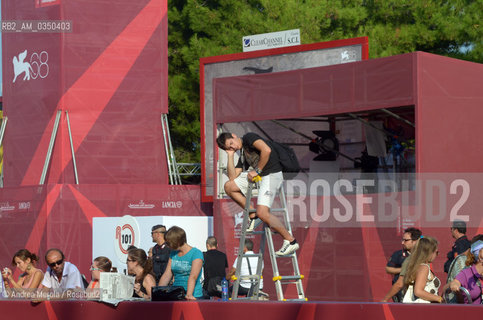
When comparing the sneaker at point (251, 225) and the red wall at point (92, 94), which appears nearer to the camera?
the sneaker at point (251, 225)

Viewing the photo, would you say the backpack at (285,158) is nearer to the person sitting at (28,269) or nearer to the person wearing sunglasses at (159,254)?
the person sitting at (28,269)

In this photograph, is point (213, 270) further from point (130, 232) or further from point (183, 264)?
point (130, 232)

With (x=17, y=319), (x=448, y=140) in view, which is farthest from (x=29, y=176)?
(x=17, y=319)

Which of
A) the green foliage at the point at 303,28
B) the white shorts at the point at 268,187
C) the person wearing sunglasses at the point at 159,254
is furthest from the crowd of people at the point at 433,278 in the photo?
the green foliage at the point at 303,28

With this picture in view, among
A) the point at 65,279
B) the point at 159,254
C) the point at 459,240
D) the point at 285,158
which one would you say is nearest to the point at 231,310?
the point at 285,158

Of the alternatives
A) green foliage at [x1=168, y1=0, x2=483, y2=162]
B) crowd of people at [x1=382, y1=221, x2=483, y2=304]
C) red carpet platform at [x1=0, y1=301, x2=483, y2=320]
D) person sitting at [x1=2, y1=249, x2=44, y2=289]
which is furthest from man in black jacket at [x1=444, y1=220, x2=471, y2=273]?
green foliage at [x1=168, y1=0, x2=483, y2=162]

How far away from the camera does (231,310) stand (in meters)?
8.30

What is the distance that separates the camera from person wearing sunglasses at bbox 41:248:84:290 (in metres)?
11.7

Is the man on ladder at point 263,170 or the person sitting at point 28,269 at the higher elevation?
the man on ladder at point 263,170

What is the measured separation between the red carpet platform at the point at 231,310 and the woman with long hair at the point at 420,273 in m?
1.37

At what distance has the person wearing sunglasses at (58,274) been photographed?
38.3 ft

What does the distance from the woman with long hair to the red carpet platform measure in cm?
137

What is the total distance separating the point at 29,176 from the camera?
3017cm

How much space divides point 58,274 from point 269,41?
54.3 ft
